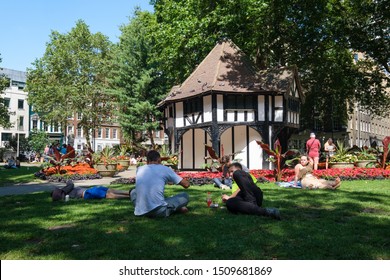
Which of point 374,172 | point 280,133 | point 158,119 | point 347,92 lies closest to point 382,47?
point 347,92

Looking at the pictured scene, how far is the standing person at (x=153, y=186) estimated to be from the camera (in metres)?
7.21

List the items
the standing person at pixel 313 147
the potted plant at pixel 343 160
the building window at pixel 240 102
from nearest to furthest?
the standing person at pixel 313 147
the potted plant at pixel 343 160
the building window at pixel 240 102

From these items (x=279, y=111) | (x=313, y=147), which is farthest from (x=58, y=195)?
(x=279, y=111)

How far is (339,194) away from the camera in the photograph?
1110 centimetres

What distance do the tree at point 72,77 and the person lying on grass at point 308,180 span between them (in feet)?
136

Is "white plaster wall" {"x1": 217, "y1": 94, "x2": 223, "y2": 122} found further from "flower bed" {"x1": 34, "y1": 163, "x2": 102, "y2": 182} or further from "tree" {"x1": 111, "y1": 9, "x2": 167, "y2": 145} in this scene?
"tree" {"x1": 111, "y1": 9, "x2": 167, "y2": 145}

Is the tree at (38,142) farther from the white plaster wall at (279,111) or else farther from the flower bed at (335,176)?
the flower bed at (335,176)

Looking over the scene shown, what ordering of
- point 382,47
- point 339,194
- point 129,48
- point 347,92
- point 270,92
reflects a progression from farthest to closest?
1. point 129,48
2. point 347,92
3. point 382,47
4. point 270,92
5. point 339,194

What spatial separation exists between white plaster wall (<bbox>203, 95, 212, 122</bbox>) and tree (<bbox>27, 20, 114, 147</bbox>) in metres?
27.7

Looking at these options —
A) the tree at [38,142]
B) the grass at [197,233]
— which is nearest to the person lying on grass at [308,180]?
the grass at [197,233]

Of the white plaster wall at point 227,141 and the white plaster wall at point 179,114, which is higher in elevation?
the white plaster wall at point 179,114
